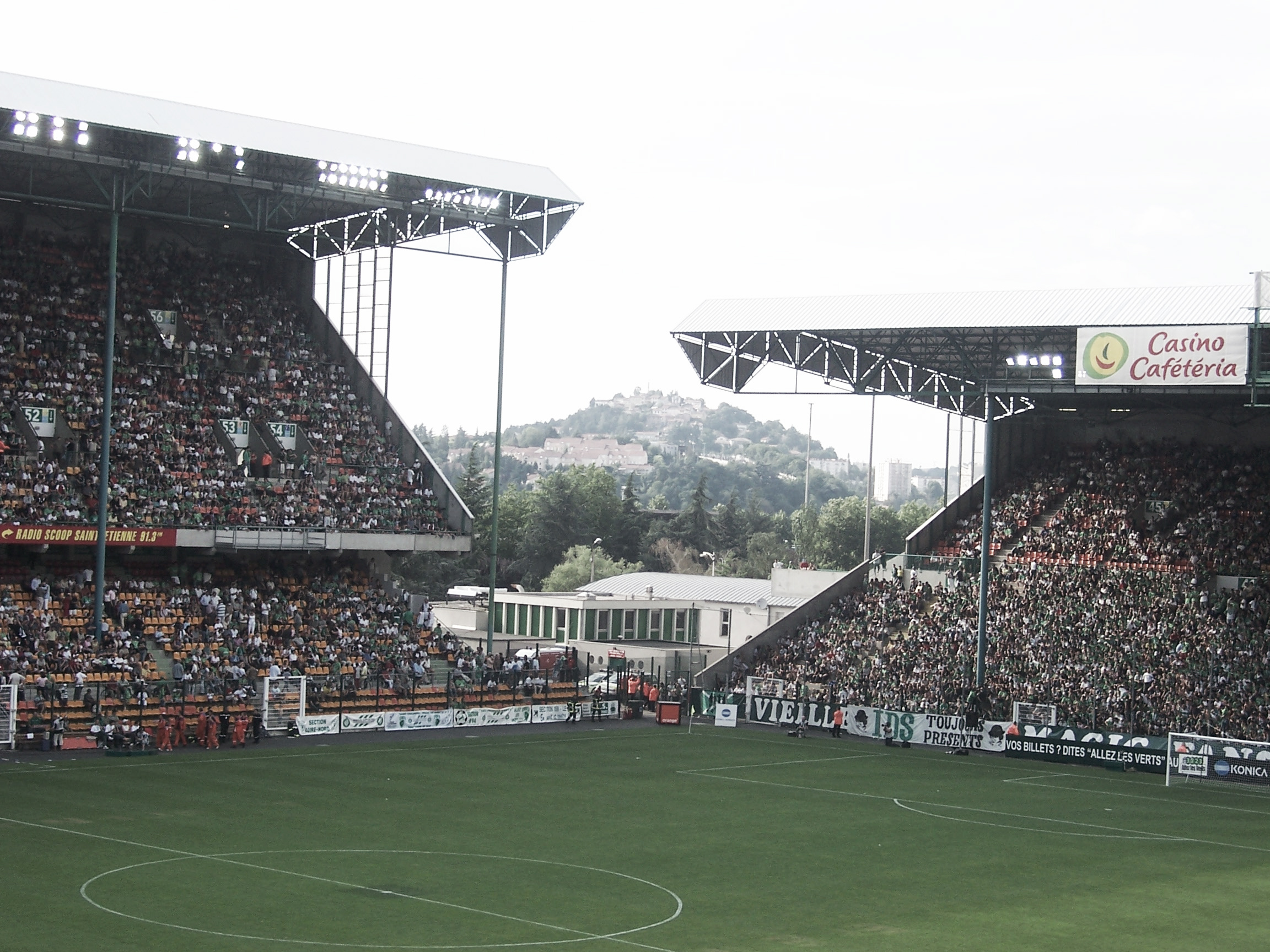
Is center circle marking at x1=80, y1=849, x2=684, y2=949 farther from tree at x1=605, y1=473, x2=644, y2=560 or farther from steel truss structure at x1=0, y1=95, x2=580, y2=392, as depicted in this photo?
tree at x1=605, y1=473, x2=644, y2=560

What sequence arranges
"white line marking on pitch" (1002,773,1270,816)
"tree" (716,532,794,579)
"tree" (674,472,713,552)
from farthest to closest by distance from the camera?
"tree" (674,472,713,552)
"tree" (716,532,794,579)
"white line marking on pitch" (1002,773,1270,816)

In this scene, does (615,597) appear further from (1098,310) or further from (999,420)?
(1098,310)

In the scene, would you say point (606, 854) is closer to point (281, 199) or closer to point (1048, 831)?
point (1048, 831)

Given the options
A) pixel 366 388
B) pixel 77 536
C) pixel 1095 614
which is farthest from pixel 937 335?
pixel 77 536

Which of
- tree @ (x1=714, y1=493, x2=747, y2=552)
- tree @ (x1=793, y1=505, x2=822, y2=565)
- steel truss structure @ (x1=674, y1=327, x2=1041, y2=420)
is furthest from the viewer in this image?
tree @ (x1=714, y1=493, x2=747, y2=552)

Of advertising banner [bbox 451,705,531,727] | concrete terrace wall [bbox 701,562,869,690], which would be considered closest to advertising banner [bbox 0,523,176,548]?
advertising banner [bbox 451,705,531,727]

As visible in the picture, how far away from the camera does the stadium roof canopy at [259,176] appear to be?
43.7 m

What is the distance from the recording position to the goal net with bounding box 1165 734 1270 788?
41125 millimetres

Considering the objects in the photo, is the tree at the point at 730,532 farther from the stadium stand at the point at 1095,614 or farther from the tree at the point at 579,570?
the stadium stand at the point at 1095,614

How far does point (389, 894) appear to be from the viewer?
2306cm

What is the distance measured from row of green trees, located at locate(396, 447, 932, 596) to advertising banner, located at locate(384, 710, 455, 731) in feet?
235

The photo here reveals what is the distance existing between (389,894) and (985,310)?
31.5 meters

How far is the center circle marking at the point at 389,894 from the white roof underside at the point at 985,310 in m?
27.0

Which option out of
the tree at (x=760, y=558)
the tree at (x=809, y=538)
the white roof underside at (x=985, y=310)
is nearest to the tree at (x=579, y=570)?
the tree at (x=760, y=558)
